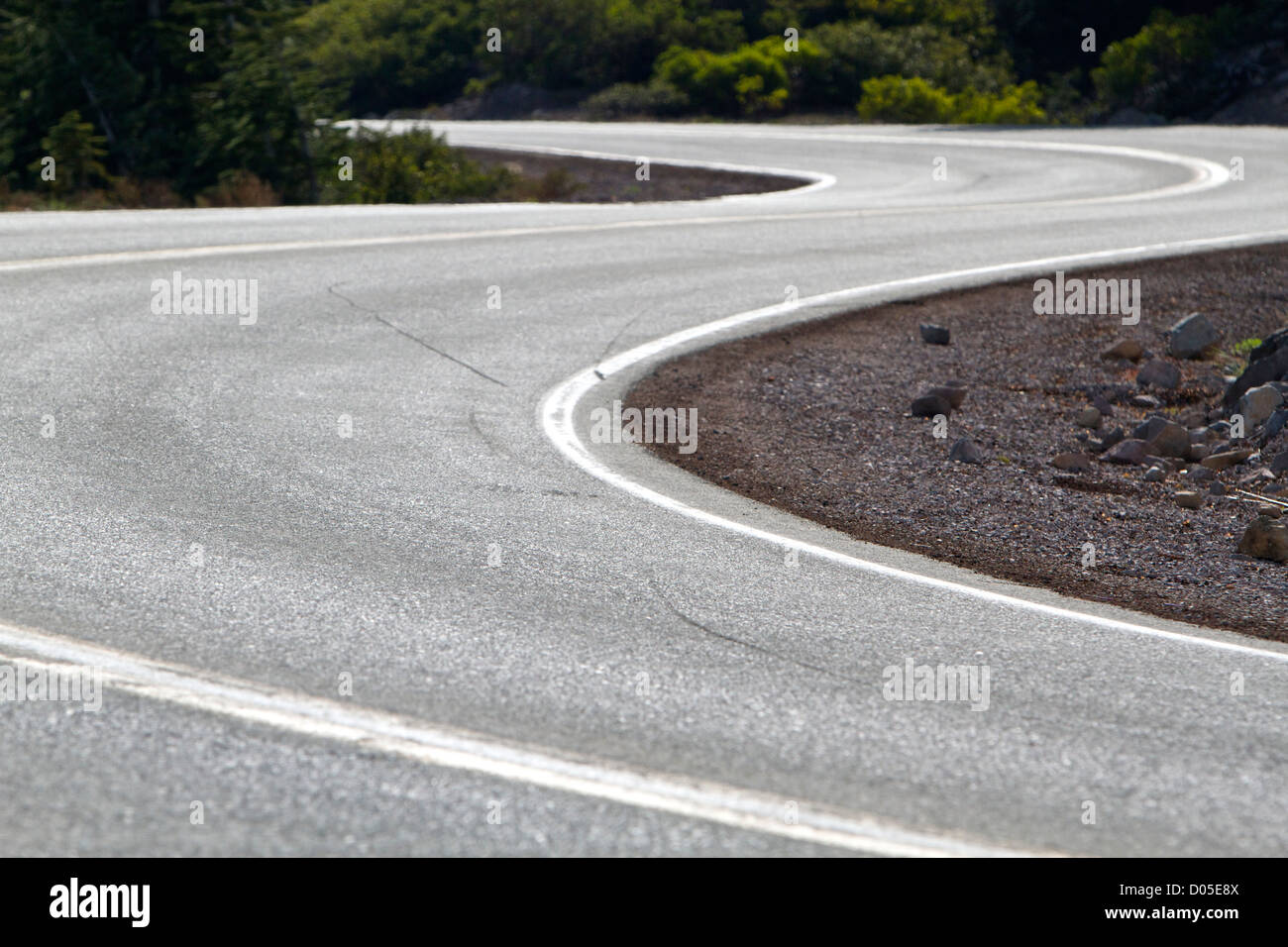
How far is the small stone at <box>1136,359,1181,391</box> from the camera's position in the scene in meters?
10.8

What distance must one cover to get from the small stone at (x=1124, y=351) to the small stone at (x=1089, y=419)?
6.77 ft

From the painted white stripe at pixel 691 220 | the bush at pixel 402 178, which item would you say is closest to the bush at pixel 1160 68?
the painted white stripe at pixel 691 220

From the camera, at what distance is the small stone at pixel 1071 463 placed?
8.50 m

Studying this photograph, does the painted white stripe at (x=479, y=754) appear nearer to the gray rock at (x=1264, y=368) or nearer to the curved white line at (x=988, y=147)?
the gray rock at (x=1264, y=368)

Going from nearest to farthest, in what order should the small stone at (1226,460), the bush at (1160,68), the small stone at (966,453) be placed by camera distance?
the small stone at (966,453), the small stone at (1226,460), the bush at (1160,68)

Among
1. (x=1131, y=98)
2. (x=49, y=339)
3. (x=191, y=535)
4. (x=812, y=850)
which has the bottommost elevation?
(x=812, y=850)

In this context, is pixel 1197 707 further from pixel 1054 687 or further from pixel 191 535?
pixel 191 535

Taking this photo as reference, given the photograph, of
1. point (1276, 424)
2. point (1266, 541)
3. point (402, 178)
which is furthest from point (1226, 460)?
point (402, 178)

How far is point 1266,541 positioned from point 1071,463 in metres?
1.93

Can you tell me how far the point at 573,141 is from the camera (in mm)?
31000

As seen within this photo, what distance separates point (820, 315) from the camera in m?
12.1

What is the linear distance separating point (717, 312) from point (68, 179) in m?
13.6

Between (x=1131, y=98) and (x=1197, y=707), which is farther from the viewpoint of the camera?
(x=1131, y=98)
